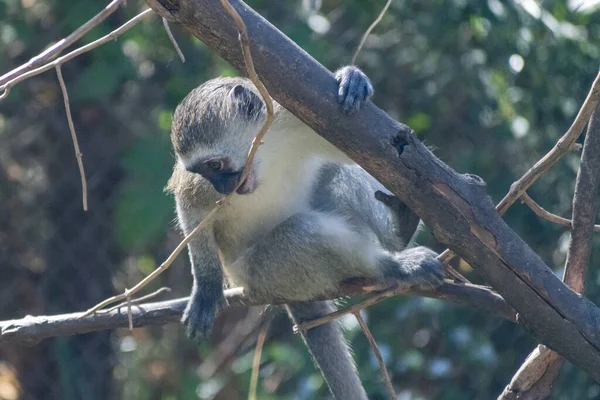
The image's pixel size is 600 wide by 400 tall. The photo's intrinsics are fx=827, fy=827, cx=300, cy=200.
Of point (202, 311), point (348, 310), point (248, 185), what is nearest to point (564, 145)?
point (348, 310)

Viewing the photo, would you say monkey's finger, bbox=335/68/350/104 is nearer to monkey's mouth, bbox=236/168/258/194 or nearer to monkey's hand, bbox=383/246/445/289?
monkey's mouth, bbox=236/168/258/194

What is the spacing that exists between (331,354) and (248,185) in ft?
2.45

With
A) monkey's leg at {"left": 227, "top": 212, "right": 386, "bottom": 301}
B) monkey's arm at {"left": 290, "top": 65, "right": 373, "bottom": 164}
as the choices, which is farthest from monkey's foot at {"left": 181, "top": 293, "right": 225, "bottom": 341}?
monkey's arm at {"left": 290, "top": 65, "right": 373, "bottom": 164}

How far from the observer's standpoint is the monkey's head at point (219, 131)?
116 inches

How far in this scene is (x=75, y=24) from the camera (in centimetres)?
429

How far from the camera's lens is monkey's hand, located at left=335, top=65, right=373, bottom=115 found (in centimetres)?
206

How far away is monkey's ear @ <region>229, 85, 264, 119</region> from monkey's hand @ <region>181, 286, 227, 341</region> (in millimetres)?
675

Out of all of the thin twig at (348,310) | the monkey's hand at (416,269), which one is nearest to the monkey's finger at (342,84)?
the thin twig at (348,310)

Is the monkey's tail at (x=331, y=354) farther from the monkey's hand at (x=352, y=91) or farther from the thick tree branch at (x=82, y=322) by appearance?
the monkey's hand at (x=352, y=91)

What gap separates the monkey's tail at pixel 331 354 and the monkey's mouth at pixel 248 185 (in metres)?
0.55

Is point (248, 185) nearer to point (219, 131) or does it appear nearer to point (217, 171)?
point (217, 171)

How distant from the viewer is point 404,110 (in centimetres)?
484

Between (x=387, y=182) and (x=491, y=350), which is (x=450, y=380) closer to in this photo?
(x=491, y=350)

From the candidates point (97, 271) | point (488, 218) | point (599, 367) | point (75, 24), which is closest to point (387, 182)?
point (488, 218)
